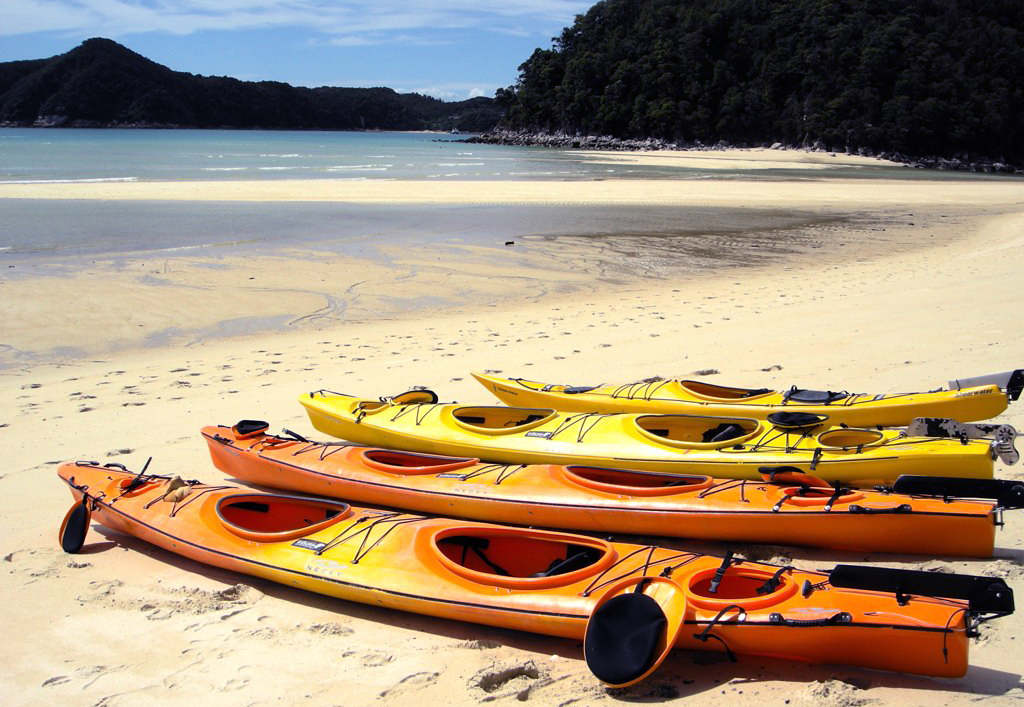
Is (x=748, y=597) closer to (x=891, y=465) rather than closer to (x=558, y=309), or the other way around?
(x=891, y=465)

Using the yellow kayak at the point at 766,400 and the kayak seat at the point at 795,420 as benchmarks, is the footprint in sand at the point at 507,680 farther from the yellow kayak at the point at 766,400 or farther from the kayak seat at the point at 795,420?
the yellow kayak at the point at 766,400

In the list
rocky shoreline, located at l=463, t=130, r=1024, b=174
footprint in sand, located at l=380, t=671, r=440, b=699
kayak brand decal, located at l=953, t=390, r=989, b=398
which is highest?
rocky shoreline, located at l=463, t=130, r=1024, b=174

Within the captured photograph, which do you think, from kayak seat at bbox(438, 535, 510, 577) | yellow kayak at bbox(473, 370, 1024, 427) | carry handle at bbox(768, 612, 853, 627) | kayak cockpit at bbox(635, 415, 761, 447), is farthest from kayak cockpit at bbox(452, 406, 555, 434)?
carry handle at bbox(768, 612, 853, 627)

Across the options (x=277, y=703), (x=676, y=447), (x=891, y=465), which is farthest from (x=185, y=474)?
(x=891, y=465)

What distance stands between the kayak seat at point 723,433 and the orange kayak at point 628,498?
0.54 metres

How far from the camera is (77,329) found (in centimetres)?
873

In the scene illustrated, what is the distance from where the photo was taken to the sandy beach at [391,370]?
3.03 meters

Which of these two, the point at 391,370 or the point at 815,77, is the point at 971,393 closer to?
the point at 391,370

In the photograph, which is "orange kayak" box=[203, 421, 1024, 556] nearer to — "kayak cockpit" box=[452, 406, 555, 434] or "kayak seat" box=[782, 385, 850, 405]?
"kayak cockpit" box=[452, 406, 555, 434]

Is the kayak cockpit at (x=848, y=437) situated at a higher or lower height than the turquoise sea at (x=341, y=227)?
lower

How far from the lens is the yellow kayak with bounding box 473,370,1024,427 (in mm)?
4809

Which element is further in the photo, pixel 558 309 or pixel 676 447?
pixel 558 309

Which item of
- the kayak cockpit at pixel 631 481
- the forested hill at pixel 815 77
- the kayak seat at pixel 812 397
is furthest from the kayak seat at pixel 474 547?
the forested hill at pixel 815 77

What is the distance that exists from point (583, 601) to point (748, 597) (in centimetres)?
64
